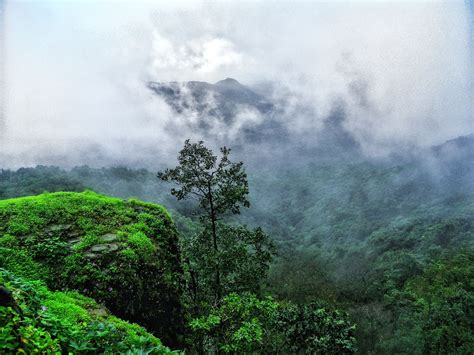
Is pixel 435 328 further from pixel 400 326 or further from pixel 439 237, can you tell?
pixel 439 237

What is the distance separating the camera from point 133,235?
27.6 ft

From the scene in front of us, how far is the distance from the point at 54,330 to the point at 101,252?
144 inches

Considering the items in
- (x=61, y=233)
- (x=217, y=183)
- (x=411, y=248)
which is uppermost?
(x=411, y=248)

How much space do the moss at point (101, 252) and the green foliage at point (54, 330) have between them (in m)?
1.09

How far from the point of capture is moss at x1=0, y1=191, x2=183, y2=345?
22.4ft

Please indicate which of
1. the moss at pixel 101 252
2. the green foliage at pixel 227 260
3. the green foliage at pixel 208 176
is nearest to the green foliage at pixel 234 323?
the moss at pixel 101 252

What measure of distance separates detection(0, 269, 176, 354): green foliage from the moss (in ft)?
3.58

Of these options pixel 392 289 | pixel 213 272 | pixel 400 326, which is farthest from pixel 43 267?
pixel 392 289

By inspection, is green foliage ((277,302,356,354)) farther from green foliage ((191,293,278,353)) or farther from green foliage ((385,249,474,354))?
green foliage ((385,249,474,354))

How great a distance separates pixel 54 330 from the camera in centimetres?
396

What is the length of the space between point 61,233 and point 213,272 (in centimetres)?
733

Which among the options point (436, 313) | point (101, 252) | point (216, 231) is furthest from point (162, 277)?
point (436, 313)

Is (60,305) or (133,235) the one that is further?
(133,235)

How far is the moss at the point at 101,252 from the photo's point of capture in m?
6.82
